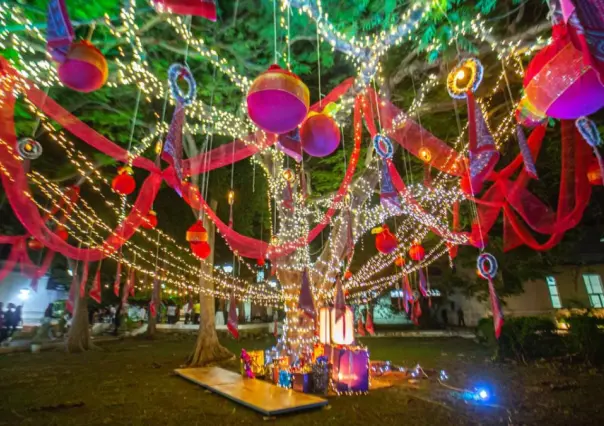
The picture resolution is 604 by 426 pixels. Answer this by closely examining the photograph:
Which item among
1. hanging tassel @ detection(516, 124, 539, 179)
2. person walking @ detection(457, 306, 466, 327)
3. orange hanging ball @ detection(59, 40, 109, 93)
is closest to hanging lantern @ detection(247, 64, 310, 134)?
orange hanging ball @ detection(59, 40, 109, 93)

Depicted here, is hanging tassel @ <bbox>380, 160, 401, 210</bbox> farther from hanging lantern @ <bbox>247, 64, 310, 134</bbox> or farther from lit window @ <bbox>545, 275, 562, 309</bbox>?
lit window @ <bbox>545, 275, 562, 309</bbox>

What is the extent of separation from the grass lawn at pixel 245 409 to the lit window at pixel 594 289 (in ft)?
46.8

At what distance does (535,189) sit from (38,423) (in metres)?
12.9

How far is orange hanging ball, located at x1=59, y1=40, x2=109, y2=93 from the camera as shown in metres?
2.55

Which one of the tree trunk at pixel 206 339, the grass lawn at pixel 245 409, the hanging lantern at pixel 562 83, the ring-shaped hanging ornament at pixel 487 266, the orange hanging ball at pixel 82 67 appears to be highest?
the orange hanging ball at pixel 82 67

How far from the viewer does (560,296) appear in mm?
19250

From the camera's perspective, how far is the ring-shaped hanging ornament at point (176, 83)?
3.20 meters

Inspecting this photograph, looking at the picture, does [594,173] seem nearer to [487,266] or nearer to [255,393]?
[487,266]

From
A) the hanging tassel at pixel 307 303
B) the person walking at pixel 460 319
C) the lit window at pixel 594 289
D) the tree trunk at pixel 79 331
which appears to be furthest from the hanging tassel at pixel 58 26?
the person walking at pixel 460 319

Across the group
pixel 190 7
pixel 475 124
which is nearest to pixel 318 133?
pixel 190 7

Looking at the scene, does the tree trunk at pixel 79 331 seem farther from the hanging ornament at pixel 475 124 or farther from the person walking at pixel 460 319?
the person walking at pixel 460 319

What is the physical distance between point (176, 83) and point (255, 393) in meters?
5.11

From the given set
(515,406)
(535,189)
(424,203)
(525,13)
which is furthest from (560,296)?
(525,13)

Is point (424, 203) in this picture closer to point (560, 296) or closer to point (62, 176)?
point (62, 176)
